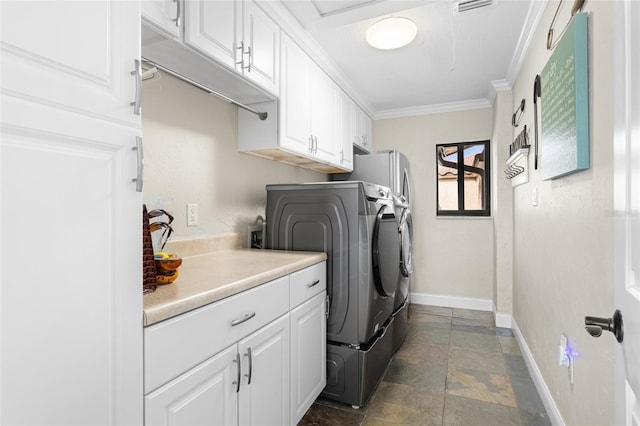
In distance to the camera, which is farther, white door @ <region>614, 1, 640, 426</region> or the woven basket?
the woven basket

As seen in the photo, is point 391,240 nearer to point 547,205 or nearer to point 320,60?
point 547,205

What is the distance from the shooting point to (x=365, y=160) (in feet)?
12.1

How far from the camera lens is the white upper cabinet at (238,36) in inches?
58.2

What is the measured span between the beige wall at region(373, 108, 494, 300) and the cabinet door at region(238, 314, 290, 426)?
3002 millimetres

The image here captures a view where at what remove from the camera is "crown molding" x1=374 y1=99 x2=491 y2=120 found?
155 inches

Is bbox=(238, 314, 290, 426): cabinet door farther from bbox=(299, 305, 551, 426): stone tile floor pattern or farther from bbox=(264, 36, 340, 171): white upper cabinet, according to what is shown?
bbox=(264, 36, 340, 171): white upper cabinet

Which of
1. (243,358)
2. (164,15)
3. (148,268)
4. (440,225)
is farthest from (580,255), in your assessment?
(440,225)

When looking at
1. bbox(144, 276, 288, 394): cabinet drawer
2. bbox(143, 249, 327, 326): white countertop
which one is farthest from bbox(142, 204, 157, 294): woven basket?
bbox(144, 276, 288, 394): cabinet drawer

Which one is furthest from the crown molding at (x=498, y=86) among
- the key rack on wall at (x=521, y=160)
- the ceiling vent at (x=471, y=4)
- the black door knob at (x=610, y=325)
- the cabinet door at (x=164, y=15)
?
the black door knob at (x=610, y=325)

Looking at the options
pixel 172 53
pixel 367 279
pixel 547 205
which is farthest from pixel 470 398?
pixel 172 53

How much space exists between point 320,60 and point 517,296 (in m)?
2.64

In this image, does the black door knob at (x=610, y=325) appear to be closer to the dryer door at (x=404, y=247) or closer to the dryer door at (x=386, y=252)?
the dryer door at (x=386, y=252)

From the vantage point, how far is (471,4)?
202 cm

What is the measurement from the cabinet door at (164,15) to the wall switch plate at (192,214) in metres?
0.90
